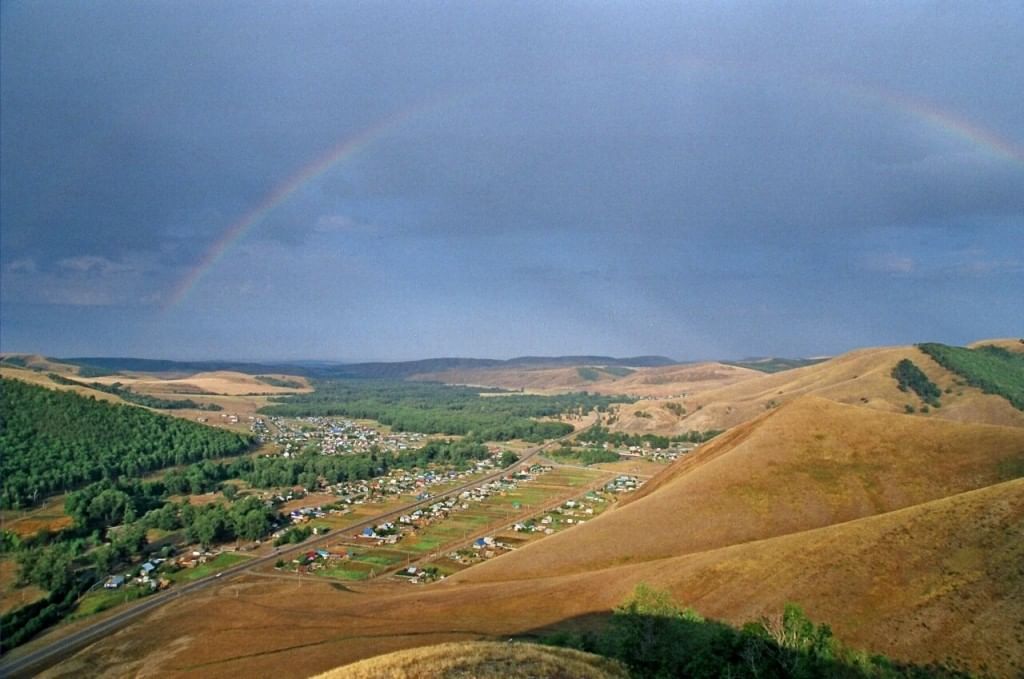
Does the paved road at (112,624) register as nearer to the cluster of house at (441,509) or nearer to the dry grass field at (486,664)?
the cluster of house at (441,509)

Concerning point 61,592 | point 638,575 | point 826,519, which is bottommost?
point 61,592

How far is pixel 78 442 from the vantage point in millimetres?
145125

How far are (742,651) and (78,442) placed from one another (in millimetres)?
162810

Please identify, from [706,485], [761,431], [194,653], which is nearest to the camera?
[194,653]

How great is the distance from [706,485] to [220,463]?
5101 inches

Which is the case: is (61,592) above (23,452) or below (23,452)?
below

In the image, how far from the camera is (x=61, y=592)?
241 ft

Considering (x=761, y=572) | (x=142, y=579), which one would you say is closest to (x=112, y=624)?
(x=142, y=579)

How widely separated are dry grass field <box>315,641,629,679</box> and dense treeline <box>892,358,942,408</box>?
168 meters

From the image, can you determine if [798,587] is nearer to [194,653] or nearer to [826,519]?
[826,519]

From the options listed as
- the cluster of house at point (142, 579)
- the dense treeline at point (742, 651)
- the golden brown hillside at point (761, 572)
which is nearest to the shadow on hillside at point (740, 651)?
the dense treeline at point (742, 651)

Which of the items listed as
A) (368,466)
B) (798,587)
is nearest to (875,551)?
(798,587)

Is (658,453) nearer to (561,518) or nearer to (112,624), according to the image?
(561,518)

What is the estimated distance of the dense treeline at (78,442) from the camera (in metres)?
122
